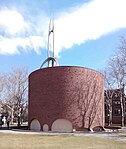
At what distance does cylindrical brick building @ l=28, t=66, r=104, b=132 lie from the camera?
35.2 meters

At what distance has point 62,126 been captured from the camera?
3531 cm

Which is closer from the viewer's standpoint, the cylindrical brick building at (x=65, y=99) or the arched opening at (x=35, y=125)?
the cylindrical brick building at (x=65, y=99)

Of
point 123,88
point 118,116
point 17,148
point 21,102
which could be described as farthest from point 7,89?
point 17,148

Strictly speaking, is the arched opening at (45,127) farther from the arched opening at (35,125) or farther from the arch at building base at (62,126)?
the arched opening at (35,125)

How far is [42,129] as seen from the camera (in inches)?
1431

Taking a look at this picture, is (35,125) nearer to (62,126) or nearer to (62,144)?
(62,126)

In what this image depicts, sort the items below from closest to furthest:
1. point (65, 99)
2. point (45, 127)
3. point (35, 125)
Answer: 1. point (65, 99)
2. point (45, 127)
3. point (35, 125)

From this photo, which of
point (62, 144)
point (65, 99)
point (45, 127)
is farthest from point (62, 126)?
point (62, 144)

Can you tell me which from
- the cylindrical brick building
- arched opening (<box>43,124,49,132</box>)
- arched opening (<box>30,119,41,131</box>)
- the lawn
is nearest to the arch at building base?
the cylindrical brick building

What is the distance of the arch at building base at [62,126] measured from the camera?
35062 millimetres

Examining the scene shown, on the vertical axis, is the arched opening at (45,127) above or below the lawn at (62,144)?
below

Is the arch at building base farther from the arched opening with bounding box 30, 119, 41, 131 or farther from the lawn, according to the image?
the lawn

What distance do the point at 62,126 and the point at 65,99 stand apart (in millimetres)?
3317

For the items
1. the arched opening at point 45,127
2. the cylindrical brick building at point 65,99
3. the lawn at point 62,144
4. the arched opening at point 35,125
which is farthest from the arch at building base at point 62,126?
the lawn at point 62,144
